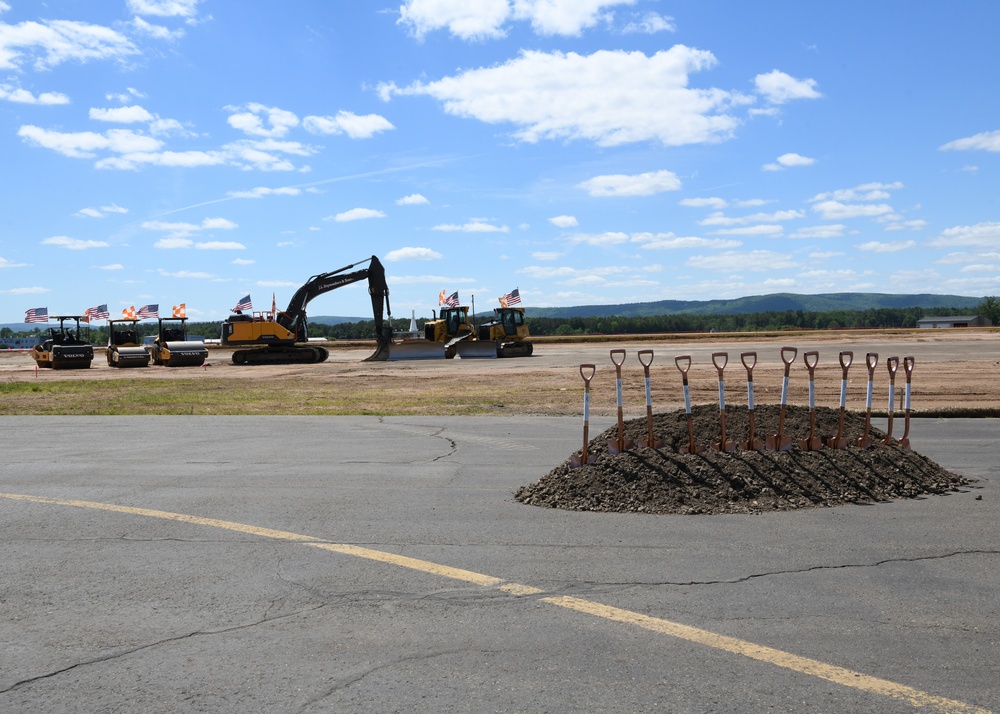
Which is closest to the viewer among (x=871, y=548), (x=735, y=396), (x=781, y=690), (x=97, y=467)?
(x=781, y=690)

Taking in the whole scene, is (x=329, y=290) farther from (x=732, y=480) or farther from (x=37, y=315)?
(x=732, y=480)

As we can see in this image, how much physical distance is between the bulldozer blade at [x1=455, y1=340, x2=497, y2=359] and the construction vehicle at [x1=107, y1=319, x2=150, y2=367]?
1575 centimetres

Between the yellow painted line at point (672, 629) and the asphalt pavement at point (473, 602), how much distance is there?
0.02 m

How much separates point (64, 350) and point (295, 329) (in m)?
11.1

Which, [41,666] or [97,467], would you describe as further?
[97,467]

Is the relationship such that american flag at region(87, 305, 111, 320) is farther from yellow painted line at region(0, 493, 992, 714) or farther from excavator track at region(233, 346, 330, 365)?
yellow painted line at region(0, 493, 992, 714)

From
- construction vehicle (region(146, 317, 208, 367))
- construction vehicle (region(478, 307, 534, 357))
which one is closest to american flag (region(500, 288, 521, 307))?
construction vehicle (region(478, 307, 534, 357))

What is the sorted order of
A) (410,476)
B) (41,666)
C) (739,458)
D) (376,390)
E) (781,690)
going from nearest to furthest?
(781,690) → (41,666) → (739,458) → (410,476) → (376,390)

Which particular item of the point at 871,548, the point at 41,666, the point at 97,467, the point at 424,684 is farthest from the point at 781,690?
the point at 97,467

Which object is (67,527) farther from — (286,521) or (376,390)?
(376,390)

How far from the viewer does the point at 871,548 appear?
6.59m

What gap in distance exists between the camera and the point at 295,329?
152 feet

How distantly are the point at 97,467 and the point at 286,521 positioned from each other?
4.55 m

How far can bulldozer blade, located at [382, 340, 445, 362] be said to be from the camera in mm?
44906
